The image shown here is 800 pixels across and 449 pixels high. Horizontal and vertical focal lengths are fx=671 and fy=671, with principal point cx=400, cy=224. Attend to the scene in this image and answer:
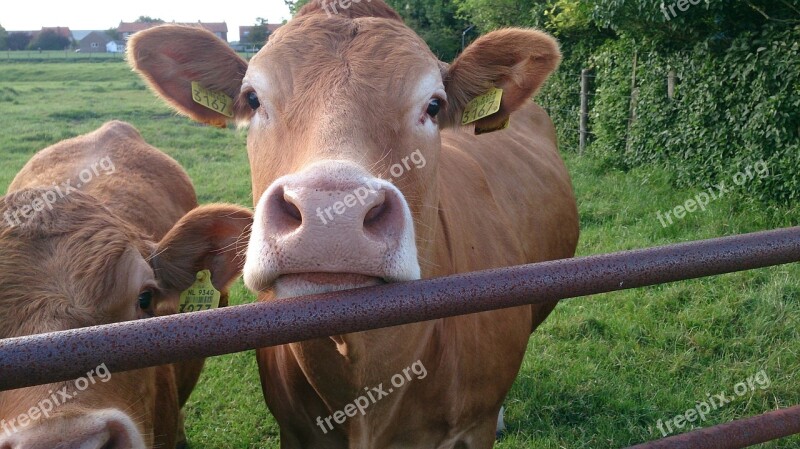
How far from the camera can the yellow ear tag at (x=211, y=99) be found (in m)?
2.77

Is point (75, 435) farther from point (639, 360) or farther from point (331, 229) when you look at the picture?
point (639, 360)

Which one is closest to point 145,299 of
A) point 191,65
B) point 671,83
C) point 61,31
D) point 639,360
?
point 191,65

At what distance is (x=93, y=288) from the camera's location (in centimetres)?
227

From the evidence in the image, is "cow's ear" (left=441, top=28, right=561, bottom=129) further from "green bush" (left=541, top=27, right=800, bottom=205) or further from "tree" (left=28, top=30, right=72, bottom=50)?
"tree" (left=28, top=30, right=72, bottom=50)

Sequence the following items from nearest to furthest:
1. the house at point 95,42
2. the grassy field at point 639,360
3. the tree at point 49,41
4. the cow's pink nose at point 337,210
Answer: the cow's pink nose at point 337,210
the grassy field at point 639,360
the tree at point 49,41
the house at point 95,42

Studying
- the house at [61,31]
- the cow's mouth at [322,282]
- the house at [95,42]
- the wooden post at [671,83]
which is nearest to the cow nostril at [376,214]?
the cow's mouth at [322,282]

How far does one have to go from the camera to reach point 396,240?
5.48 ft

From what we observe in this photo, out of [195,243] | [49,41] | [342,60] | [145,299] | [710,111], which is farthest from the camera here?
[49,41]

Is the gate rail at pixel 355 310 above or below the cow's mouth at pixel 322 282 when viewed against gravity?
above

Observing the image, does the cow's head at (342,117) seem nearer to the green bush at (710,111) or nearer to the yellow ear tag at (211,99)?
the yellow ear tag at (211,99)

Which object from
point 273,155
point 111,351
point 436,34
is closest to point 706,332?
point 273,155

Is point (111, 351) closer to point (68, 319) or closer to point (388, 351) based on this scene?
point (68, 319)

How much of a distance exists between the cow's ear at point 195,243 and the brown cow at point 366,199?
173 mm

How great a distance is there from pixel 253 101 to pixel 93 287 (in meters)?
0.84
